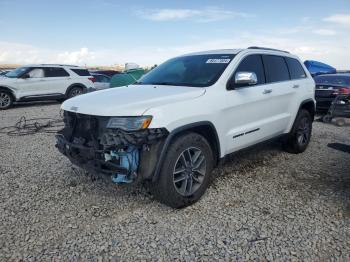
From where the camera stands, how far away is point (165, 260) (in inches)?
105

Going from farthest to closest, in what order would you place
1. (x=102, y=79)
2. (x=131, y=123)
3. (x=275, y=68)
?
(x=102, y=79) → (x=275, y=68) → (x=131, y=123)

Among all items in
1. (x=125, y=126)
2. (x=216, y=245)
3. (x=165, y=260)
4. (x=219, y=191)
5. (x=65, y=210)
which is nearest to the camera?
(x=165, y=260)

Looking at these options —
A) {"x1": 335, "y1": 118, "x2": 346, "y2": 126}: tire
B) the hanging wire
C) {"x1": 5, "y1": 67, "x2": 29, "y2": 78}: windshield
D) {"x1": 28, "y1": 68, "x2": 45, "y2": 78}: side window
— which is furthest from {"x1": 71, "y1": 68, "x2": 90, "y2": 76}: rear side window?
{"x1": 335, "y1": 118, "x2": 346, "y2": 126}: tire

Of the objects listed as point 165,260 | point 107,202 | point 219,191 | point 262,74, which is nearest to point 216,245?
point 165,260

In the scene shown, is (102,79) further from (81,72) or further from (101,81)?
(81,72)

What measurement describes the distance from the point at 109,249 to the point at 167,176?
2.90ft

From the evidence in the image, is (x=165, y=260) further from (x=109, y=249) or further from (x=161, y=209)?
(x=161, y=209)

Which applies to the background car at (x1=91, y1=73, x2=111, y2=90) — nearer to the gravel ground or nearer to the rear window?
the rear window

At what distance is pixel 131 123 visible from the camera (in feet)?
10.0

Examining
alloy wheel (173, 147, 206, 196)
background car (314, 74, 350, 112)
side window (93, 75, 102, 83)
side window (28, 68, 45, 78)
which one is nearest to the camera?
alloy wheel (173, 147, 206, 196)

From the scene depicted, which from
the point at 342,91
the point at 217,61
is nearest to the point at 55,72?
the point at 217,61

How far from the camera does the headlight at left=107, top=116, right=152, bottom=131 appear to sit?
3025mm

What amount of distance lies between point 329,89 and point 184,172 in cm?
819

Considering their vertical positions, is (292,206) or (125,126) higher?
(125,126)
